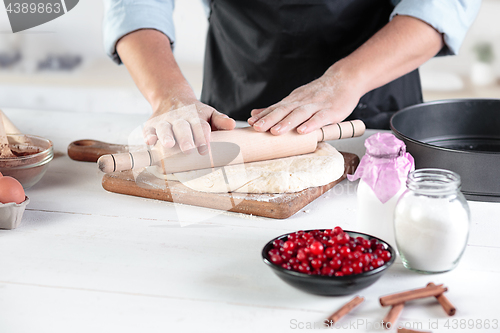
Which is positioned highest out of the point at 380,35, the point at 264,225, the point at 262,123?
the point at 380,35

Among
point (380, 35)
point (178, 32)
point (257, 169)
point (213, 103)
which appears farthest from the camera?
point (178, 32)

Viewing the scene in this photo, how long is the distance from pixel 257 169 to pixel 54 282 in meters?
0.48

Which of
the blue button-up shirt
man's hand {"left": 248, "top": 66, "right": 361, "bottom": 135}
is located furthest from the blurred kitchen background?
man's hand {"left": 248, "top": 66, "right": 361, "bottom": 135}

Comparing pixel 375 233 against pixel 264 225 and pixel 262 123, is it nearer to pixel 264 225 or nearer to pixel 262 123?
pixel 264 225

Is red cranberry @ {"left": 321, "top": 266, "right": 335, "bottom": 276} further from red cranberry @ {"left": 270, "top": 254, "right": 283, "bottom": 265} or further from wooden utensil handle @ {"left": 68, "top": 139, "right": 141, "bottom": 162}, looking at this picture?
wooden utensil handle @ {"left": 68, "top": 139, "right": 141, "bottom": 162}

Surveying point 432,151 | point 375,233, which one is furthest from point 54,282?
point 432,151

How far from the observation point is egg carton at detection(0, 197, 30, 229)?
0.82m

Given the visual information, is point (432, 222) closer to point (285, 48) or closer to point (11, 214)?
point (11, 214)

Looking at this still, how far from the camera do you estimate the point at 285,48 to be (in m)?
1.46

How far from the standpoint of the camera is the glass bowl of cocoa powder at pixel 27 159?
991 mm

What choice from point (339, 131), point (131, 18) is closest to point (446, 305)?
point (339, 131)

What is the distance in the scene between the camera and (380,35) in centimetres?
131

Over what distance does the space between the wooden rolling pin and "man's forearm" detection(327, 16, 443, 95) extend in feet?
0.76

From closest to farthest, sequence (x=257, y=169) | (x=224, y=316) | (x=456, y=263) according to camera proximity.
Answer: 1. (x=224, y=316)
2. (x=456, y=263)
3. (x=257, y=169)
